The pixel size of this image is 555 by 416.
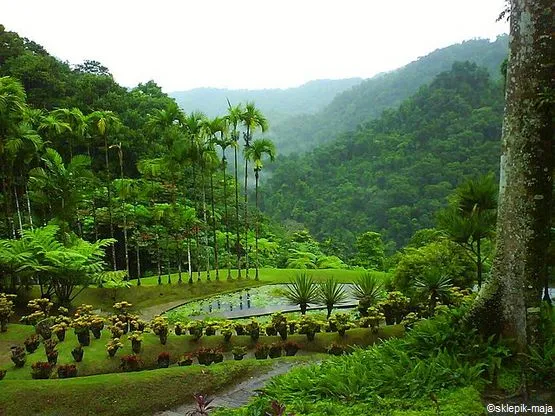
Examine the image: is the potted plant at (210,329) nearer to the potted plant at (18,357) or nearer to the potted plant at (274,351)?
the potted plant at (274,351)

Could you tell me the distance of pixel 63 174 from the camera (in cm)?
1266

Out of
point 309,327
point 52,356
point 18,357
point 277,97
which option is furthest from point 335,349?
point 277,97

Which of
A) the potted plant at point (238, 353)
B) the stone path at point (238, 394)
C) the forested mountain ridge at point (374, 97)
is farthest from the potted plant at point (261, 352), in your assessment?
the forested mountain ridge at point (374, 97)

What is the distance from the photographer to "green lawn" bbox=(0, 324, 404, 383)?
7.29 m

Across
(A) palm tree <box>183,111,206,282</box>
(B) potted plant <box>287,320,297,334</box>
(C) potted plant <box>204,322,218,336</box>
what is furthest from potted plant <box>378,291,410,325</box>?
(A) palm tree <box>183,111,206,282</box>

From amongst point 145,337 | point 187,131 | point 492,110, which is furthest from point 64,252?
point 492,110

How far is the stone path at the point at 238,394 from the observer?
18.9 ft

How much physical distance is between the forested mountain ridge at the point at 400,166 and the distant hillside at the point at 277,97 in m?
49.6

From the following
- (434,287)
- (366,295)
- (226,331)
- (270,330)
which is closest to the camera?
(434,287)

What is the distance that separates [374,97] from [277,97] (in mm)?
57511

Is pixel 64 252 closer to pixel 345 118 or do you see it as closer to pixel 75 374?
pixel 75 374

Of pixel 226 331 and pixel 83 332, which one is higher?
pixel 83 332

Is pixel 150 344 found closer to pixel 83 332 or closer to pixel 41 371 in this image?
pixel 83 332

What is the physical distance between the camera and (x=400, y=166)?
133ft
